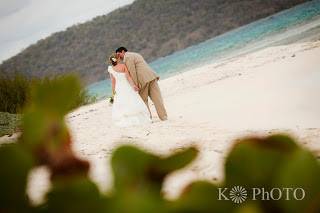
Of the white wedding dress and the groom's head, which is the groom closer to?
the groom's head

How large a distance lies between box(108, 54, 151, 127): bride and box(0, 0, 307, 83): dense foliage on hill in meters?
50.6

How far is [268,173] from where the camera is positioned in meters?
0.35

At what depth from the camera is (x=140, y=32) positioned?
63125 mm

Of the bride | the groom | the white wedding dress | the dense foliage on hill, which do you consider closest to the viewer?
the groom

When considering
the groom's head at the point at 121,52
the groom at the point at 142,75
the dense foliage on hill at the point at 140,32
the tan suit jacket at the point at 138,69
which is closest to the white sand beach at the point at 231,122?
the groom at the point at 142,75

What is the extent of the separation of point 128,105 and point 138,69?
627 mm

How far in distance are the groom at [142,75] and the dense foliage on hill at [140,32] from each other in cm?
5078

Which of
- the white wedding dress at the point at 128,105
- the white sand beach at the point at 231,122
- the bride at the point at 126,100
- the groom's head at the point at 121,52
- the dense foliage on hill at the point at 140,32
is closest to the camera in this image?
the white sand beach at the point at 231,122

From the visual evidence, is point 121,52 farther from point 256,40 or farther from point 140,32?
point 140,32

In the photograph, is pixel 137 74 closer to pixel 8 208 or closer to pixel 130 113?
pixel 130 113

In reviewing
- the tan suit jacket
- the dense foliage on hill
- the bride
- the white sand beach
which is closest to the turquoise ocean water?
the white sand beach

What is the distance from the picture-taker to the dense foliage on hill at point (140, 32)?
2303 inches

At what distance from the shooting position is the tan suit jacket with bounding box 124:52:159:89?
252 inches

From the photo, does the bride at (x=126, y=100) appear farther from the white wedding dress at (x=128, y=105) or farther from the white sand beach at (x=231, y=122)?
the white sand beach at (x=231, y=122)
